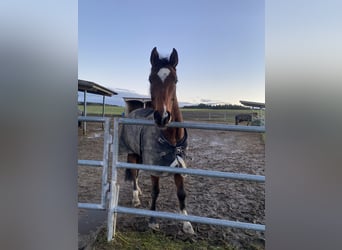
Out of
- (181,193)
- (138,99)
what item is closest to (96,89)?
(138,99)

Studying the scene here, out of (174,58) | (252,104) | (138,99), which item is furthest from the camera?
(138,99)

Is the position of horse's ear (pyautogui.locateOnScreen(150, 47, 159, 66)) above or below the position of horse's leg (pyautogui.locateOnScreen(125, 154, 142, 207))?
above

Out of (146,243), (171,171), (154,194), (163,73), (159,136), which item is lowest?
(146,243)

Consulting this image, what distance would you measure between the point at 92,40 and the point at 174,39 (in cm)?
41

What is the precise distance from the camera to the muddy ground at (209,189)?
1188 millimetres

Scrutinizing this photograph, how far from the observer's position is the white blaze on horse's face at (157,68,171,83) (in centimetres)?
122

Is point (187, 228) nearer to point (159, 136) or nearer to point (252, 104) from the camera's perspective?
point (159, 136)

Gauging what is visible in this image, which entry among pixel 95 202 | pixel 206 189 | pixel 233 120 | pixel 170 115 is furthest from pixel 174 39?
pixel 95 202

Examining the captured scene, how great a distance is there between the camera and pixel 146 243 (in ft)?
4.40

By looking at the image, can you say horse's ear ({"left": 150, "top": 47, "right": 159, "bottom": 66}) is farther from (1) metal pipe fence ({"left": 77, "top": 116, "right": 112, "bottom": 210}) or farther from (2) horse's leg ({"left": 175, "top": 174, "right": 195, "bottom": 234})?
(2) horse's leg ({"left": 175, "top": 174, "right": 195, "bottom": 234})

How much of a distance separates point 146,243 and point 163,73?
2.88 feet

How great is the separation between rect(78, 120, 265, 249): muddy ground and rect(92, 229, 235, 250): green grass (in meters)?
0.03

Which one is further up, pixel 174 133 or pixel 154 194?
pixel 174 133

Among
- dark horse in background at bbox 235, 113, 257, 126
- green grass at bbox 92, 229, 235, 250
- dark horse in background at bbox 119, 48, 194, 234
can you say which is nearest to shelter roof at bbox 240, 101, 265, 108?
dark horse in background at bbox 235, 113, 257, 126
